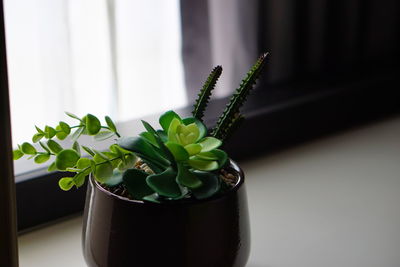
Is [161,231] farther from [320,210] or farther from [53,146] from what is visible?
[320,210]

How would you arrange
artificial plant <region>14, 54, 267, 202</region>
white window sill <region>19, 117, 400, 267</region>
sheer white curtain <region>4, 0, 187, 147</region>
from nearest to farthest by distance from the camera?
artificial plant <region>14, 54, 267, 202</region>, white window sill <region>19, 117, 400, 267</region>, sheer white curtain <region>4, 0, 187, 147</region>

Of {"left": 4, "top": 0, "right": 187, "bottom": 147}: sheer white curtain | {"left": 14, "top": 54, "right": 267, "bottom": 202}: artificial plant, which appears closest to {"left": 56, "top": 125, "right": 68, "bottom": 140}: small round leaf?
{"left": 14, "top": 54, "right": 267, "bottom": 202}: artificial plant

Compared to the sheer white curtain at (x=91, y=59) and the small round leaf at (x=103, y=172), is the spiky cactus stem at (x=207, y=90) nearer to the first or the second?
the small round leaf at (x=103, y=172)

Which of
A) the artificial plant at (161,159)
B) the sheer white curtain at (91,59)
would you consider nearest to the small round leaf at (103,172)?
the artificial plant at (161,159)

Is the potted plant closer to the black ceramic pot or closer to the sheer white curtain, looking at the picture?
the black ceramic pot

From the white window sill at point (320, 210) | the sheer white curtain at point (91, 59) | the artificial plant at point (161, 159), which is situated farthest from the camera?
the sheer white curtain at point (91, 59)

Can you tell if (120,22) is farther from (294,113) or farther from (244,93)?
(244,93)

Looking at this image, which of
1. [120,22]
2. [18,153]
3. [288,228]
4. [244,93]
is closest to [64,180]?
[18,153]
